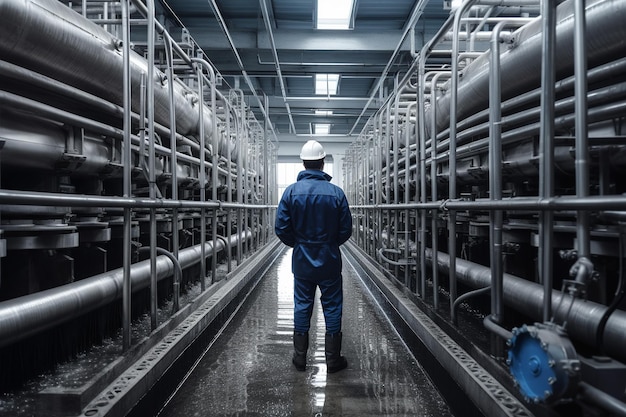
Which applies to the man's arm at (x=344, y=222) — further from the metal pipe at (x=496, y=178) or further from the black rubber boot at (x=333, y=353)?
the metal pipe at (x=496, y=178)

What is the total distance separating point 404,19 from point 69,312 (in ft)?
19.2

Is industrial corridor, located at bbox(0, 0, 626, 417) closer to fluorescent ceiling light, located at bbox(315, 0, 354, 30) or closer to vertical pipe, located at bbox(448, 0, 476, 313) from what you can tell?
vertical pipe, located at bbox(448, 0, 476, 313)

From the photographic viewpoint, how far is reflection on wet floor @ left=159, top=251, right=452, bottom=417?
1938mm

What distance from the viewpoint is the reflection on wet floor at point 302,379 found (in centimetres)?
194

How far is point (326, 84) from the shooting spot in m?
9.41

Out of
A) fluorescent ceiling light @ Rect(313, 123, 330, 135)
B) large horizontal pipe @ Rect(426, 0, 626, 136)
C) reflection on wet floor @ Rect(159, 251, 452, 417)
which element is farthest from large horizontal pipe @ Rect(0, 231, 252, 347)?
fluorescent ceiling light @ Rect(313, 123, 330, 135)

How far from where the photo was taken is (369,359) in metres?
2.56

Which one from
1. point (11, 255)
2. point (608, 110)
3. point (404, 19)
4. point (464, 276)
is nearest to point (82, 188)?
point (11, 255)

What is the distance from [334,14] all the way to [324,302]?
4.84 meters

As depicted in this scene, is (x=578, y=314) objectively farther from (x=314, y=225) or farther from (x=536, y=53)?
(x=314, y=225)

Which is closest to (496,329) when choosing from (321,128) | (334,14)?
(334,14)

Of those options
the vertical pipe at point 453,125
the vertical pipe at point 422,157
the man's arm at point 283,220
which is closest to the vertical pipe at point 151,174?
the man's arm at point 283,220

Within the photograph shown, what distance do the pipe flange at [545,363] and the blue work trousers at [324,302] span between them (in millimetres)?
1245

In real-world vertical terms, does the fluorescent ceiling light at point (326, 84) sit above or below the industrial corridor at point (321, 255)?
above
